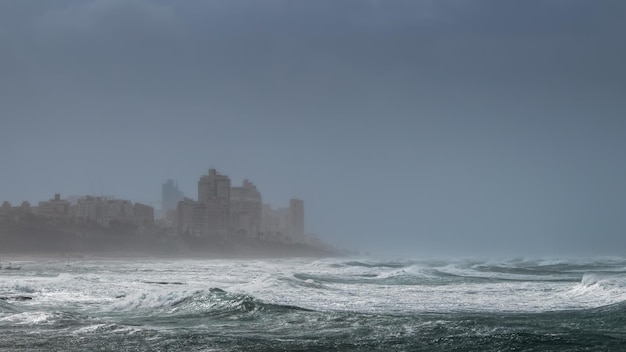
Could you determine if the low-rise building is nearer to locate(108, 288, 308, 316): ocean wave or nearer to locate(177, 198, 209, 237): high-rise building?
locate(177, 198, 209, 237): high-rise building

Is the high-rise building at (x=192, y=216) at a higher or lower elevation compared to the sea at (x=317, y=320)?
higher

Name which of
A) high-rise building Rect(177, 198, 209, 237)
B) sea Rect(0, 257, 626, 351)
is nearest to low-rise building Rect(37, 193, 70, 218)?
high-rise building Rect(177, 198, 209, 237)

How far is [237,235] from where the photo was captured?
601 feet

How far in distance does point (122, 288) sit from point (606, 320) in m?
21.5

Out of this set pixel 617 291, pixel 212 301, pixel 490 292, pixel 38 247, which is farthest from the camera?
pixel 38 247

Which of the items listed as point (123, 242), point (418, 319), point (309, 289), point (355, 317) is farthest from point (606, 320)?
point (123, 242)

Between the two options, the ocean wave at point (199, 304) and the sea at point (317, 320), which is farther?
the ocean wave at point (199, 304)

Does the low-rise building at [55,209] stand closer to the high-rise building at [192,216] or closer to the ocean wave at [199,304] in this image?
the high-rise building at [192,216]

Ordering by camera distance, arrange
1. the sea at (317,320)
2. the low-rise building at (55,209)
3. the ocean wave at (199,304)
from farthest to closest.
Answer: the low-rise building at (55,209), the ocean wave at (199,304), the sea at (317,320)

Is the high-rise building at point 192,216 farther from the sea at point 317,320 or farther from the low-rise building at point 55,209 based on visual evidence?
the sea at point 317,320

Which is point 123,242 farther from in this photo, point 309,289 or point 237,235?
point 309,289

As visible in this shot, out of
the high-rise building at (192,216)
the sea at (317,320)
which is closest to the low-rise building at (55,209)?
the high-rise building at (192,216)

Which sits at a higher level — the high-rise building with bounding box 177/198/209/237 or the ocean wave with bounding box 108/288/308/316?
the high-rise building with bounding box 177/198/209/237

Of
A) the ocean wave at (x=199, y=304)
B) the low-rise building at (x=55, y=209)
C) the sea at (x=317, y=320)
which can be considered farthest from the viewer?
the low-rise building at (x=55, y=209)
